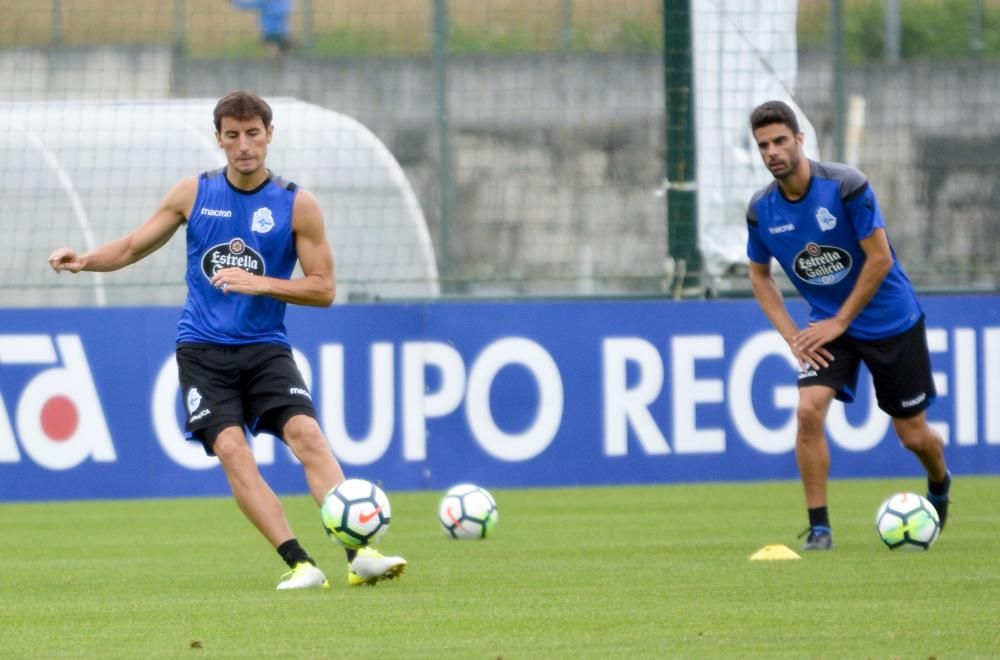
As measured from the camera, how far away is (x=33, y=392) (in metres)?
12.7

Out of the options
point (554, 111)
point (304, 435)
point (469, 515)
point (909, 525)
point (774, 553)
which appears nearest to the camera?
point (304, 435)

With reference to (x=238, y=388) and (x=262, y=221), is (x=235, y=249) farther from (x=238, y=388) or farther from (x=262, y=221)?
(x=238, y=388)

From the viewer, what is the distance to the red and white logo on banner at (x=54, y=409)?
41.8ft

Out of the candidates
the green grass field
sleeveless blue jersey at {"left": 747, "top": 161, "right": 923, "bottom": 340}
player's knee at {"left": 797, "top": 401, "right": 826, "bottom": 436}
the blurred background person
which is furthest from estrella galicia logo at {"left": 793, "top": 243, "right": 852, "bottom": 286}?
the blurred background person

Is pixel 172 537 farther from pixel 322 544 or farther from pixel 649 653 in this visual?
pixel 649 653

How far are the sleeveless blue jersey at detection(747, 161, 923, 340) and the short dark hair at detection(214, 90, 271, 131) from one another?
2716 millimetres

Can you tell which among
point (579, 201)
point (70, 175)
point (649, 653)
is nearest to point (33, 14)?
point (70, 175)

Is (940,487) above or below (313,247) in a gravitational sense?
below

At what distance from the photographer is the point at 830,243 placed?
9.11 meters

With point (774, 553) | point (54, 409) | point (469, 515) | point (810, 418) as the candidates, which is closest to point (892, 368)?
point (810, 418)

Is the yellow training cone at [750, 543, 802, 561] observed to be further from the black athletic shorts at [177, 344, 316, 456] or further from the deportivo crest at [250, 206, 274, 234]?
the deportivo crest at [250, 206, 274, 234]

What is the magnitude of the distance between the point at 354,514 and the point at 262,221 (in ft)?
4.22

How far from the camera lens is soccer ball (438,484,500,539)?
10.0 m

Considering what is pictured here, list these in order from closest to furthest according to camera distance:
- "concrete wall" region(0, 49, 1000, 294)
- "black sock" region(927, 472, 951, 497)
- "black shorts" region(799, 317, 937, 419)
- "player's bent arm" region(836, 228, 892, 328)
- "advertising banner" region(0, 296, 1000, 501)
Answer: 1. "player's bent arm" region(836, 228, 892, 328)
2. "black shorts" region(799, 317, 937, 419)
3. "black sock" region(927, 472, 951, 497)
4. "advertising banner" region(0, 296, 1000, 501)
5. "concrete wall" region(0, 49, 1000, 294)
